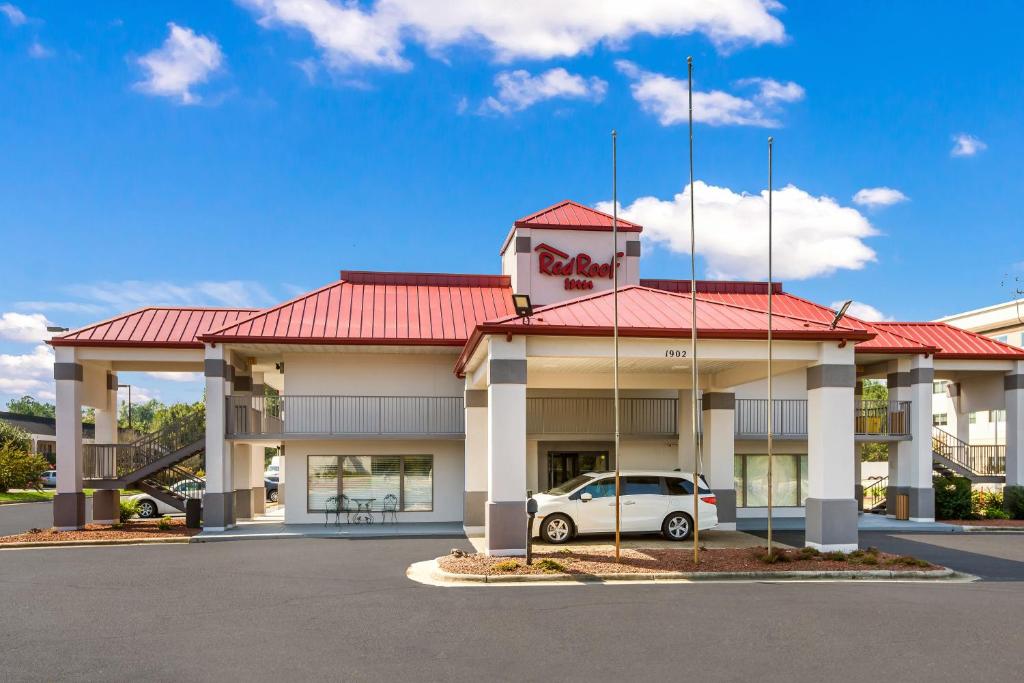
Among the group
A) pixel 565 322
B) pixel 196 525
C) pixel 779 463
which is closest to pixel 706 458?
pixel 779 463

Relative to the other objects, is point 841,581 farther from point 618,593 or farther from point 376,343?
point 376,343

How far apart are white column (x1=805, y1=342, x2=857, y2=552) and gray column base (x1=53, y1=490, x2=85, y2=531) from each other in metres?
19.3

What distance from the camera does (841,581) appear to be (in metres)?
14.5

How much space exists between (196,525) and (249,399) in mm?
3870

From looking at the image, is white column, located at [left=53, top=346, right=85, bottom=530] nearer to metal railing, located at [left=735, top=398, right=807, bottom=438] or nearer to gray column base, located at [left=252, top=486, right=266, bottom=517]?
gray column base, located at [left=252, top=486, right=266, bottom=517]

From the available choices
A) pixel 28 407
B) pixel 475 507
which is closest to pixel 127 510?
pixel 475 507

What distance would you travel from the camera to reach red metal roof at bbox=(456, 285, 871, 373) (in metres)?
16.4

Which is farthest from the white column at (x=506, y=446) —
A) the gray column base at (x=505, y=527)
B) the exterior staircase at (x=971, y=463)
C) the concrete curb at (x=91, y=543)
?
the exterior staircase at (x=971, y=463)

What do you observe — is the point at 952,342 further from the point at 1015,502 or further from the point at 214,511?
the point at 214,511

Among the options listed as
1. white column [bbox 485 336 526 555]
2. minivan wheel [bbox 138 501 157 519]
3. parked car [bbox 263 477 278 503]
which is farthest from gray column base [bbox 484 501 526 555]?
parked car [bbox 263 477 278 503]

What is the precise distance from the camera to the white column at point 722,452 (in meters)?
22.5

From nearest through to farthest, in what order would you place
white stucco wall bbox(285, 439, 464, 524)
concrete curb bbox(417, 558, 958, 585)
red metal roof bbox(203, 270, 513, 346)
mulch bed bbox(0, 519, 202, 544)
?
concrete curb bbox(417, 558, 958, 585) → mulch bed bbox(0, 519, 202, 544) → red metal roof bbox(203, 270, 513, 346) → white stucco wall bbox(285, 439, 464, 524)

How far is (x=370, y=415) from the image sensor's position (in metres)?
24.9

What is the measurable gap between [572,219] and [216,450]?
43.6 feet
